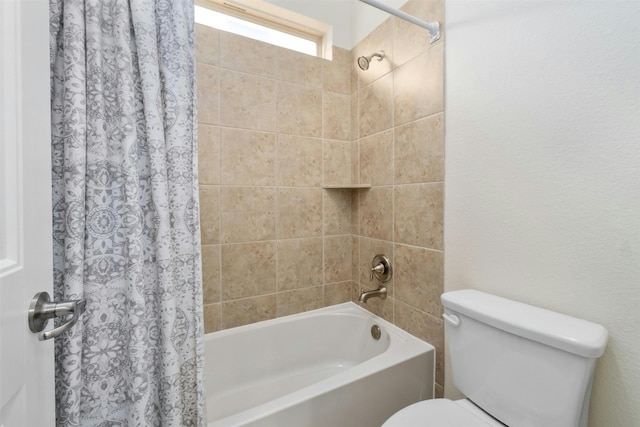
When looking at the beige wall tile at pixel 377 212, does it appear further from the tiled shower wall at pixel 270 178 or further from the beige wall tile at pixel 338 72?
the beige wall tile at pixel 338 72

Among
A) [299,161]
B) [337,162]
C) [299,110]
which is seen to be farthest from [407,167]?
[299,110]

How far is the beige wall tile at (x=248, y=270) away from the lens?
1.52 meters

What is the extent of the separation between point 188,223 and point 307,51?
1.52m

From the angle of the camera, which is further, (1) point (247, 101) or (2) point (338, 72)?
(2) point (338, 72)

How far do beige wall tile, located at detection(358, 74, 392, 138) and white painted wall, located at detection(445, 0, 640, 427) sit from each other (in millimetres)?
372

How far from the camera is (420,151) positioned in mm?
1346

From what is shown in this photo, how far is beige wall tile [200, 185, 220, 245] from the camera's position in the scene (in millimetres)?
1444

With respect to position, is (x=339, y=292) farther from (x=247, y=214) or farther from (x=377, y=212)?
(x=247, y=214)

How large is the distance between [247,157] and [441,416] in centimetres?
141

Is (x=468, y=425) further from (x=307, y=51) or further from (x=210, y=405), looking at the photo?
(x=307, y=51)

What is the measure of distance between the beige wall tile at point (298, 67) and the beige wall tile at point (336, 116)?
117 mm

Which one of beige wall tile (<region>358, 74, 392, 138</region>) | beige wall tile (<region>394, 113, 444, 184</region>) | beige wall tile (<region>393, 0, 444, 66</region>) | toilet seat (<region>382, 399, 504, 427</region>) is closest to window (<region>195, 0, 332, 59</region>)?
beige wall tile (<region>358, 74, 392, 138</region>)

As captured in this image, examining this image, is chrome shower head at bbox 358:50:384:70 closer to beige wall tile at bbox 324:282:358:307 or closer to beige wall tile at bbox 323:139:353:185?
beige wall tile at bbox 323:139:353:185

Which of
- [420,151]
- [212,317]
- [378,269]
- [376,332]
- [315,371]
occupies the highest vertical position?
[420,151]
